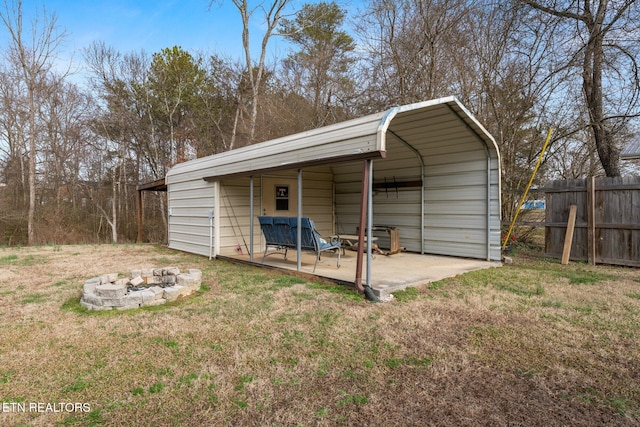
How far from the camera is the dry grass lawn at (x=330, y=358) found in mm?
2232

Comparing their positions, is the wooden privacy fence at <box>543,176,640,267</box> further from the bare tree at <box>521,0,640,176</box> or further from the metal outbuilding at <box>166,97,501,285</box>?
the bare tree at <box>521,0,640,176</box>

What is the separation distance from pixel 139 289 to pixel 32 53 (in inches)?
560

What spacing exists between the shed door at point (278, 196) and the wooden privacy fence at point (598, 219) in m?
5.64

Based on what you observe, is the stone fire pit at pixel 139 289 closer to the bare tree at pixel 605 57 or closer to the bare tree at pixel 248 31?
the bare tree at pixel 605 57

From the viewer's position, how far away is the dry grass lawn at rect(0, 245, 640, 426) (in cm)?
223

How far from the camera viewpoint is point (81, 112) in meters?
15.8

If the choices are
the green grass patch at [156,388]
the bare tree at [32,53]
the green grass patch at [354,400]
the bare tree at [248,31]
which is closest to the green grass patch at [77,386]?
the green grass patch at [156,388]

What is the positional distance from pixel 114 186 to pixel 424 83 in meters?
13.2

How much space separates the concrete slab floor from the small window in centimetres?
130

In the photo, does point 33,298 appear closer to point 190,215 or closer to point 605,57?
point 190,215

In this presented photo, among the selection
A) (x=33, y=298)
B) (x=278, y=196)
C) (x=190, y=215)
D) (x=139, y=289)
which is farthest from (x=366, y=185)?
(x=190, y=215)

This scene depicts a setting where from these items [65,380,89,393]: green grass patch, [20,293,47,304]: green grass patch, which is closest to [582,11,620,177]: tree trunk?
[65,380,89,393]: green grass patch

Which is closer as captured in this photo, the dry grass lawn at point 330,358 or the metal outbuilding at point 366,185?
the dry grass lawn at point 330,358

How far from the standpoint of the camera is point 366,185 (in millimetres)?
4781
